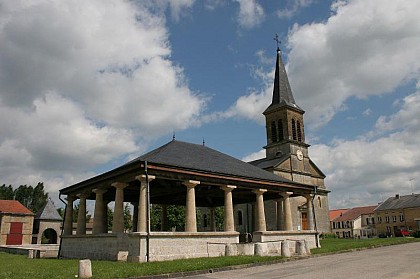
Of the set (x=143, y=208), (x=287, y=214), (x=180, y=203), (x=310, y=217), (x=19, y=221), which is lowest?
(x=310, y=217)

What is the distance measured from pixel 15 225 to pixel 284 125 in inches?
1350

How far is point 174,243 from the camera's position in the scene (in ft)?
55.5

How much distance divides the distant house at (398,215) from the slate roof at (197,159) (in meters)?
45.4

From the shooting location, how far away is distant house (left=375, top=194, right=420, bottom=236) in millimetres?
59919

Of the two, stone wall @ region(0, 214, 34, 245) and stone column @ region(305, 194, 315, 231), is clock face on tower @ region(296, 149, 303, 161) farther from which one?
stone wall @ region(0, 214, 34, 245)

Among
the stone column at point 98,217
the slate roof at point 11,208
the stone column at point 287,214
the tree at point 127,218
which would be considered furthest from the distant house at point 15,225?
the stone column at point 287,214

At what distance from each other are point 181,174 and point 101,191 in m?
5.80

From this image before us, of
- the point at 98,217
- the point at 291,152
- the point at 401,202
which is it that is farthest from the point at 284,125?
the point at 401,202

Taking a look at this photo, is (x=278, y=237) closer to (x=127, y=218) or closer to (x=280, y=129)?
(x=280, y=129)

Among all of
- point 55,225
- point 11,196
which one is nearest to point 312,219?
point 55,225

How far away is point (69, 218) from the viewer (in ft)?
82.8

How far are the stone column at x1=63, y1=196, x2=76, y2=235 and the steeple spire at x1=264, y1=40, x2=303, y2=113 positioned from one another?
90.4 ft

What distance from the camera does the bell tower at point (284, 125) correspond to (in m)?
43.7

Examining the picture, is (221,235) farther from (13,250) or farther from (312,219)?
(13,250)
